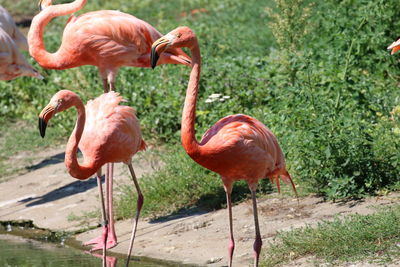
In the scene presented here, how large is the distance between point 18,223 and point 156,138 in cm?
174

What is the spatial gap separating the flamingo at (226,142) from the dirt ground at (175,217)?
49 cm

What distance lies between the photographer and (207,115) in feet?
24.2

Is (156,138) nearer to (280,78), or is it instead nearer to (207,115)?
(207,115)

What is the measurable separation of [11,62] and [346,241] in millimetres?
4156

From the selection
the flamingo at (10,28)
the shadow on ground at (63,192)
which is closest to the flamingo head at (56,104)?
the shadow on ground at (63,192)

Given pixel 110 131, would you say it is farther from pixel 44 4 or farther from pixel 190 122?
pixel 44 4

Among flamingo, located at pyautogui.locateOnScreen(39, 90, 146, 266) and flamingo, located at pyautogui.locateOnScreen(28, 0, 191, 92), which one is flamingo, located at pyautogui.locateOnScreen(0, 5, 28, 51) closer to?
flamingo, located at pyautogui.locateOnScreen(28, 0, 191, 92)

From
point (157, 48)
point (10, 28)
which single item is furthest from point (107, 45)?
point (10, 28)

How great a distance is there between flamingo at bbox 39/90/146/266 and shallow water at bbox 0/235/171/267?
0.55ft

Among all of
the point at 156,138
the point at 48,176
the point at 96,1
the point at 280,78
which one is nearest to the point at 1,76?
the point at 48,176

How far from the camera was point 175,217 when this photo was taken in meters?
6.14

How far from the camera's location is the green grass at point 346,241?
4535 millimetres

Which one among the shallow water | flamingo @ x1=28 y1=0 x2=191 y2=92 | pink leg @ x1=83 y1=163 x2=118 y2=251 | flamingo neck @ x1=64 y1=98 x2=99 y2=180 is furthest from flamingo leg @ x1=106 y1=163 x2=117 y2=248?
flamingo @ x1=28 y1=0 x2=191 y2=92

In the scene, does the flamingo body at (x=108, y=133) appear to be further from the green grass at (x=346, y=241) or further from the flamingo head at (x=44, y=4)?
the flamingo head at (x=44, y=4)
